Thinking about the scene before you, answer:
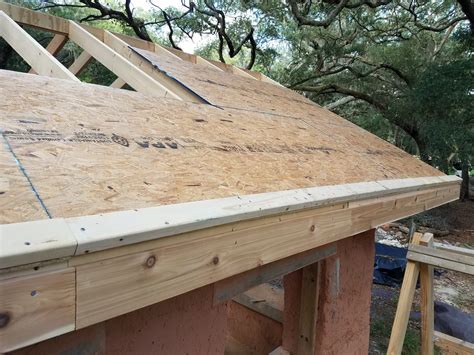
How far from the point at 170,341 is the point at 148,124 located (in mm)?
1118

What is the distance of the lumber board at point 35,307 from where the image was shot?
737mm

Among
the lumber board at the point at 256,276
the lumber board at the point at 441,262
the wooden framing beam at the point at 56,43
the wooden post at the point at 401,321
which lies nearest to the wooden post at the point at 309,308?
the lumber board at the point at 256,276

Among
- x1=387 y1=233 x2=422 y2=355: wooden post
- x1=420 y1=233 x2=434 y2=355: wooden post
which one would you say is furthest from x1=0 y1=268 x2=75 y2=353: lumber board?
x1=420 y1=233 x2=434 y2=355: wooden post

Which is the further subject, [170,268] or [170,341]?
[170,341]

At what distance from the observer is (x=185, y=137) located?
1.91m

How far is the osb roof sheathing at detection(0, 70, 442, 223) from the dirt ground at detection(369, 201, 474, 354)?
11.5ft

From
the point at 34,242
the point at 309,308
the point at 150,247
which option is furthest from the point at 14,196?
the point at 309,308

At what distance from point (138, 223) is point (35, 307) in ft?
1.02

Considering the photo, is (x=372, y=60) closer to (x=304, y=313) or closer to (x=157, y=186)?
(x=304, y=313)

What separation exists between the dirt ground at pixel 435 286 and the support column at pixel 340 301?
6.58 ft

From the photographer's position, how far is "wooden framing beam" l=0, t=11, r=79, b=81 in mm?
2437

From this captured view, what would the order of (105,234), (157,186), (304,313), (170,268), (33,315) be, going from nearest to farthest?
(33,315)
(105,234)
(170,268)
(157,186)
(304,313)

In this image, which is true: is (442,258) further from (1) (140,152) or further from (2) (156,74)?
(2) (156,74)

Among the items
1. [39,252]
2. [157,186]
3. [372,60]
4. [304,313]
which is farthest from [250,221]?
[372,60]
